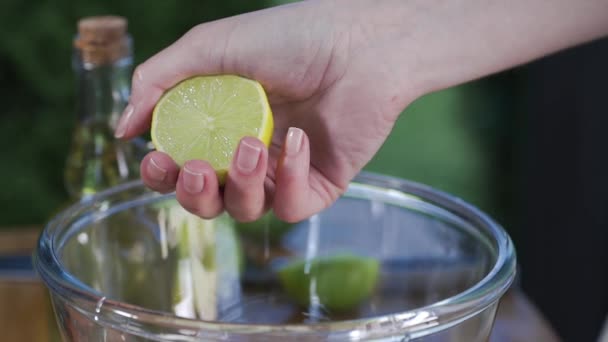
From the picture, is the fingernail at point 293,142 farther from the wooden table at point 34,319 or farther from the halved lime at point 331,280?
the wooden table at point 34,319

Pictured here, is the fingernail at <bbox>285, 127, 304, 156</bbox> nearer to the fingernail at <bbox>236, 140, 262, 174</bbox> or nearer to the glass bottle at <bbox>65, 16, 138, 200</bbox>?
the fingernail at <bbox>236, 140, 262, 174</bbox>

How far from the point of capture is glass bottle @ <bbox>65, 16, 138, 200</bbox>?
708mm

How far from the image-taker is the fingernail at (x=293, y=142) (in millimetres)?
476

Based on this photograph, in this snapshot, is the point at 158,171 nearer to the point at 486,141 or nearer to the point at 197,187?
the point at 197,187

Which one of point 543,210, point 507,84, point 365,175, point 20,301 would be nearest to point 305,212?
point 365,175

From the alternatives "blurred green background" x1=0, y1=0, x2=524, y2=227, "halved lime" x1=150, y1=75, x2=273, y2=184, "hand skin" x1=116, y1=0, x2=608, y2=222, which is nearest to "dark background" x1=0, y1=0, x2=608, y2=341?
"blurred green background" x1=0, y1=0, x2=524, y2=227

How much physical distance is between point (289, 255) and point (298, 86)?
0.13 metres

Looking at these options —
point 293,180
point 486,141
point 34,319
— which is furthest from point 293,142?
point 486,141

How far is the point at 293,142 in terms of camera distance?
0.48m

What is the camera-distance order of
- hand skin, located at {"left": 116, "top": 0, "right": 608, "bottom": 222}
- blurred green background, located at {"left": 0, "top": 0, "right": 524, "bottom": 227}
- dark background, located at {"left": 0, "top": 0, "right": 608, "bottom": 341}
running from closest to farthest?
hand skin, located at {"left": 116, "top": 0, "right": 608, "bottom": 222} < dark background, located at {"left": 0, "top": 0, "right": 608, "bottom": 341} < blurred green background, located at {"left": 0, "top": 0, "right": 524, "bottom": 227}

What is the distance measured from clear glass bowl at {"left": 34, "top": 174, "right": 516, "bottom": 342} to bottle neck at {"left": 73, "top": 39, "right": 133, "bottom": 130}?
19 centimetres

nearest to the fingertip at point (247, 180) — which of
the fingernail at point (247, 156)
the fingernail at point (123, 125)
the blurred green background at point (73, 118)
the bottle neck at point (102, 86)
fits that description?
the fingernail at point (247, 156)

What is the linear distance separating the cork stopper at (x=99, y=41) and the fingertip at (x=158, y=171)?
0.77 ft

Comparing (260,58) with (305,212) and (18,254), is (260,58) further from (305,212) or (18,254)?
(18,254)
